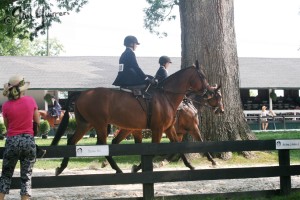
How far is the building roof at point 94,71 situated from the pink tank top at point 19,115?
106 ft

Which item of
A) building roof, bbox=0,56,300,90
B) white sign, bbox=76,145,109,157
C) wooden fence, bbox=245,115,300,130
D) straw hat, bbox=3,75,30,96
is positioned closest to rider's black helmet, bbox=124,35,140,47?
white sign, bbox=76,145,109,157

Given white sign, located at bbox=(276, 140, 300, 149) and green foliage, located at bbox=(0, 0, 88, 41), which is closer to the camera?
white sign, located at bbox=(276, 140, 300, 149)

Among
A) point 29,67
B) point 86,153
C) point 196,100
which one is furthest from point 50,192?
point 29,67

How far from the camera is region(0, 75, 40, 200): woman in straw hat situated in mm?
7297

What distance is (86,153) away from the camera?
→ 8.24 m

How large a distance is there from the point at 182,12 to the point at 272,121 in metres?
23.6

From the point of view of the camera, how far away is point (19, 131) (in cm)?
732

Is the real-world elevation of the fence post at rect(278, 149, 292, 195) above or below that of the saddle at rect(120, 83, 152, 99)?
below

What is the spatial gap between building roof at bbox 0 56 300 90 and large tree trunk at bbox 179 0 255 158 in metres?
25.4

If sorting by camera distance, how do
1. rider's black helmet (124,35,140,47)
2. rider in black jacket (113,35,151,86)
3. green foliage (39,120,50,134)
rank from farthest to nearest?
green foliage (39,120,50,134)
rider's black helmet (124,35,140,47)
rider in black jacket (113,35,151,86)

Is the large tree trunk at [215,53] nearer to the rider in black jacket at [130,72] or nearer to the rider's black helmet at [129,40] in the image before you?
the rider's black helmet at [129,40]

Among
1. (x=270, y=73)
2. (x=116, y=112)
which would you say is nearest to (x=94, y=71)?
(x=270, y=73)

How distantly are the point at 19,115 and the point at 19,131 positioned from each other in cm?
22

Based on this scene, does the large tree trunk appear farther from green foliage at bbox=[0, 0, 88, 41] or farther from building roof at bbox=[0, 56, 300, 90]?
building roof at bbox=[0, 56, 300, 90]
